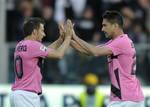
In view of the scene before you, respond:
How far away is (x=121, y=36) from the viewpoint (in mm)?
13453

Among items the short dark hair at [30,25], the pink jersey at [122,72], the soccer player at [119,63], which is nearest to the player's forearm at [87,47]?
the soccer player at [119,63]

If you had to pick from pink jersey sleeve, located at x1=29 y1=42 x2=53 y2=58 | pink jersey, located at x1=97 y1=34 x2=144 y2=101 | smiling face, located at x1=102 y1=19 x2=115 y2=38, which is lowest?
pink jersey, located at x1=97 y1=34 x2=144 y2=101

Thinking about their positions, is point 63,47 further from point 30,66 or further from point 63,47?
point 30,66

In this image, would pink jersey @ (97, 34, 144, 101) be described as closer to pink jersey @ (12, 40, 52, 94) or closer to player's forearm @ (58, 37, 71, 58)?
player's forearm @ (58, 37, 71, 58)

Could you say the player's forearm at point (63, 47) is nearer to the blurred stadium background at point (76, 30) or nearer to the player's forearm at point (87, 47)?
the player's forearm at point (87, 47)

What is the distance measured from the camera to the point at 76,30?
1905 cm

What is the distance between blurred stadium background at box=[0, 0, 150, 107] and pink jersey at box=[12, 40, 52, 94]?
5.23 meters

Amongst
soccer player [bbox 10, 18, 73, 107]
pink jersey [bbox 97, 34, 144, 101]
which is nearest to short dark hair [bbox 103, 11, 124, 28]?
pink jersey [bbox 97, 34, 144, 101]

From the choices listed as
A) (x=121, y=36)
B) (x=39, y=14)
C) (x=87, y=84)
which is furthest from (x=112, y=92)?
(x=39, y=14)

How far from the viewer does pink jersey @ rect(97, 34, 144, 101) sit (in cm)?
1326

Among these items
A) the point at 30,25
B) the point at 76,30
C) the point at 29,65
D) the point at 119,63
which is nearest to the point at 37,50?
the point at 29,65

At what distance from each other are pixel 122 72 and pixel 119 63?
140 millimetres

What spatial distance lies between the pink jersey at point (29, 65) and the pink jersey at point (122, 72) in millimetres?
922

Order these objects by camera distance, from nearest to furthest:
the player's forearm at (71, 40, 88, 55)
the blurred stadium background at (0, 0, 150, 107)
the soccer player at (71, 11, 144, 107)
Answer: the soccer player at (71, 11, 144, 107) → the player's forearm at (71, 40, 88, 55) → the blurred stadium background at (0, 0, 150, 107)
